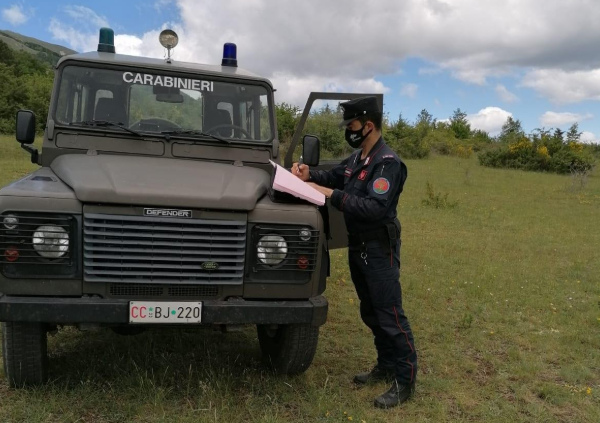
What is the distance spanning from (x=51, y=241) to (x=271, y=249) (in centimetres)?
120

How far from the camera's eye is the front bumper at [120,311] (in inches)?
122

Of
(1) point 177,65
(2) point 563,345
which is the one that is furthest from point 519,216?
(1) point 177,65

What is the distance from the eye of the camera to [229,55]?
17.5 feet

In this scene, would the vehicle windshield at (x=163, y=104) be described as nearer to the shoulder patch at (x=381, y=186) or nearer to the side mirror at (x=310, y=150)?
the side mirror at (x=310, y=150)

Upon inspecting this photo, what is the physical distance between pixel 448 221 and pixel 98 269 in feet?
32.8

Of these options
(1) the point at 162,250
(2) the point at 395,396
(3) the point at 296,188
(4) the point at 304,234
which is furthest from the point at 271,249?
(2) the point at 395,396

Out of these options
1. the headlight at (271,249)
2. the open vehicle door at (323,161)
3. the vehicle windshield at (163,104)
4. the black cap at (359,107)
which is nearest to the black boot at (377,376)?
the open vehicle door at (323,161)

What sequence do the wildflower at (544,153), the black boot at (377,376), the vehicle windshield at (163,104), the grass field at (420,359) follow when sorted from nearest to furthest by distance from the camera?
the grass field at (420,359), the black boot at (377,376), the vehicle windshield at (163,104), the wildflower at (544,153)

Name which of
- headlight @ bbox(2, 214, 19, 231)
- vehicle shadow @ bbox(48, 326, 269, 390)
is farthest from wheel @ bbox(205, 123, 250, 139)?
headlight @ bbox(2, 214, 19, 231)

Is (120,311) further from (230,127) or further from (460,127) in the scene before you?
(460,127)

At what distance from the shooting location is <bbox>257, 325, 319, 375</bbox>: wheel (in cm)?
383

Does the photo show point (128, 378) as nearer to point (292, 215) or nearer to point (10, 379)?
point (10, 379)

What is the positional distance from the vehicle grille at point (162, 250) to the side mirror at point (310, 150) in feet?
4.91

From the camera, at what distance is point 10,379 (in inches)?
141
